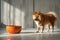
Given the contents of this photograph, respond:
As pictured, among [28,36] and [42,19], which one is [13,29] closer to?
[28,36]

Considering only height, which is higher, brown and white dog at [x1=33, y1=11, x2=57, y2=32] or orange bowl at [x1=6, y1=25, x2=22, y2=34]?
brown and white dog at [x1=33, y1=11, x2=57, y2=32]

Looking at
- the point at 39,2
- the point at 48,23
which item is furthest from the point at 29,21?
the point at 48,23

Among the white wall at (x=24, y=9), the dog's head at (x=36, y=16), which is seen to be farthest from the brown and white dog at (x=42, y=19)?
the white wall at (x=24, y=9)

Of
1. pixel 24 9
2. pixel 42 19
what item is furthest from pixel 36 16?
pixel 24 9

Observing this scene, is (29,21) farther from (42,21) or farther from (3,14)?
(42,21)

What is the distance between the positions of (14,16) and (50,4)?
1.25m

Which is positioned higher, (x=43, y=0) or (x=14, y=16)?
(x=43, y=0)

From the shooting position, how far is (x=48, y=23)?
5457 mm

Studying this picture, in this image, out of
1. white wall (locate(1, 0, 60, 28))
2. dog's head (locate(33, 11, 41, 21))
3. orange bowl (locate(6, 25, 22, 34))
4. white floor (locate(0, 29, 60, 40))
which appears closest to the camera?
white floor (locate(0, 29, 60, 40))

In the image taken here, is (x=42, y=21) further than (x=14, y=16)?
No

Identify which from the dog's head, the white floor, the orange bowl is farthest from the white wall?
the white floor

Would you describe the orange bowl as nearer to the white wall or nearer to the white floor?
the white floor

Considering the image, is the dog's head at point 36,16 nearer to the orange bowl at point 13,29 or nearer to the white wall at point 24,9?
the orange bowl at point 13,29

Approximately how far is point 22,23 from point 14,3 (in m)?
0.71
